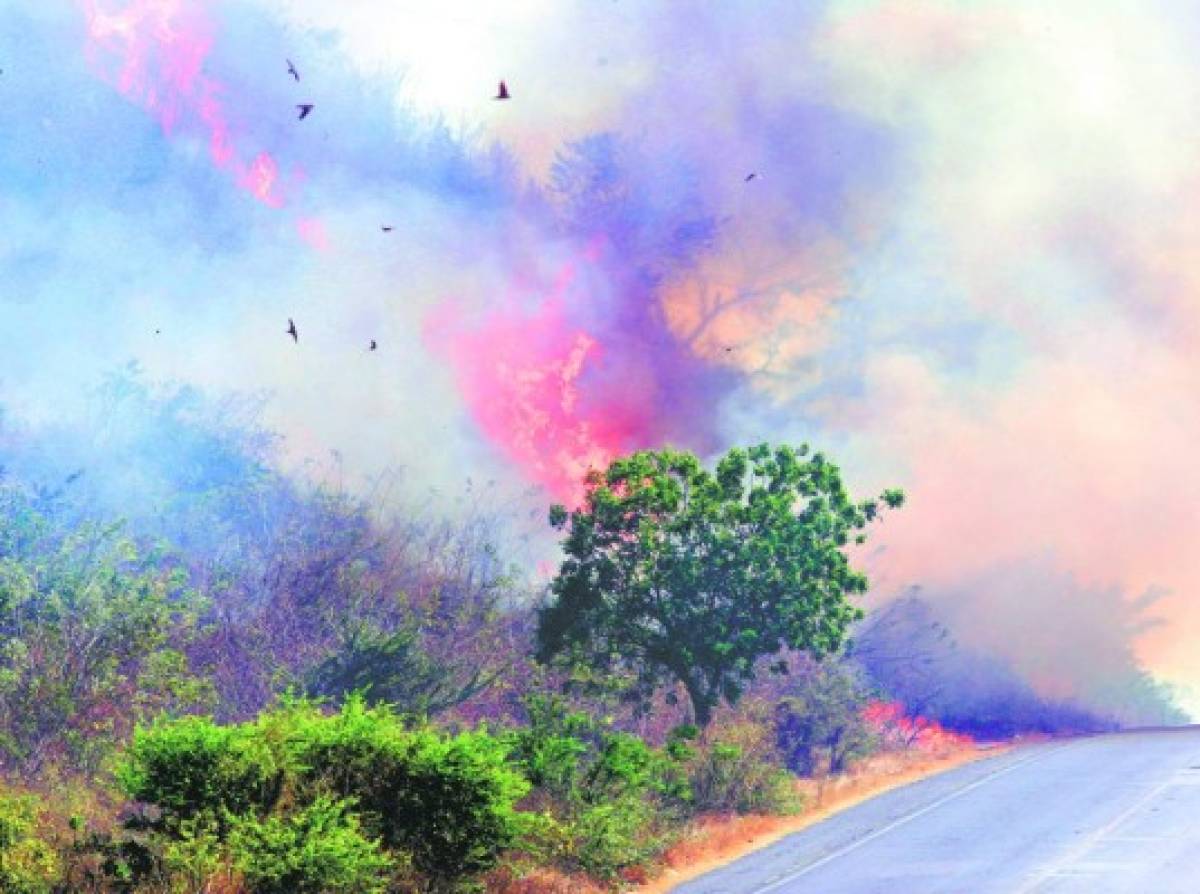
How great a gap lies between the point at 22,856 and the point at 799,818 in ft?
67.1

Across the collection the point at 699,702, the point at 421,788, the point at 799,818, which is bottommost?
the point at 799,818

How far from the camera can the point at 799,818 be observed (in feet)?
108

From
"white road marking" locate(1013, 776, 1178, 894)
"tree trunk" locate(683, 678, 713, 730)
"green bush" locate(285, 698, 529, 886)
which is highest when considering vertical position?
"tree trunk" locate(683, 678, 713, 730)

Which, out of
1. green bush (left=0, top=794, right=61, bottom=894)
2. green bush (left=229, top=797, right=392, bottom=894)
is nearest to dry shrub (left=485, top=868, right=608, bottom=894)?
green bush (left=229, top=797, right=392, bottom=894)

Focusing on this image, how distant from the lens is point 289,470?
56.6 metres

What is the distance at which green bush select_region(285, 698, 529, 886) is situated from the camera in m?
17.8

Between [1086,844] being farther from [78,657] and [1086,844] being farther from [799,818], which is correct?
[78,657]

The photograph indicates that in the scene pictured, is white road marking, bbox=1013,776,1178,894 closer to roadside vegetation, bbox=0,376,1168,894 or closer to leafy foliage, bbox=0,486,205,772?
roadside vegetation, bbox=0,376,1168,894

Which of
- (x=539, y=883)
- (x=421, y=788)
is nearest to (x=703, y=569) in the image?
(x=539, y=883)

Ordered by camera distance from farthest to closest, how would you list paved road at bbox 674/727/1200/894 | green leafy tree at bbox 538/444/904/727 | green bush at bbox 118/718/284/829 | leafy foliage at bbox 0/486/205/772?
green leafy tree at bbox 538/444/904/727 → leafy foliage at bbox 0/486/205/772 → paved road at bbox 674/727/1200/894 → green bush at bbox 118/718/284/829

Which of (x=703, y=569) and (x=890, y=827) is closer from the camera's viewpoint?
(x=890, y=827)

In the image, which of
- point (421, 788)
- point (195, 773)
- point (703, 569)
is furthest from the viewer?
point (703, 569)

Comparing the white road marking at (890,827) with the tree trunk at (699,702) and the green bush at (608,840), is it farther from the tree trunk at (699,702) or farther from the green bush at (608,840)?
the tree trunk at (699,702)

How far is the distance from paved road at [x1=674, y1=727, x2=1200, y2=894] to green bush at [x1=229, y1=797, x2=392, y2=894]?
26.8 ft
